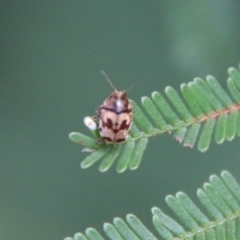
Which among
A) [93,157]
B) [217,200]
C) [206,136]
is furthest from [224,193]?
[93,157]

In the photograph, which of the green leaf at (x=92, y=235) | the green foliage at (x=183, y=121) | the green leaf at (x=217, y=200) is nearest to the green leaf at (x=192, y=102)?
the green foliage at (x=183, y=121)

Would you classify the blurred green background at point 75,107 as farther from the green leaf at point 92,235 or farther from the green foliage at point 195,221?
the green leaf at point 92,235

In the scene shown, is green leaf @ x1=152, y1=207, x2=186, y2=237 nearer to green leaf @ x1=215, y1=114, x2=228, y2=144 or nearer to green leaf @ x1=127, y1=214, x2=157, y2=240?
green leaf @ x1=127, y1=214, x2=157, y2=240

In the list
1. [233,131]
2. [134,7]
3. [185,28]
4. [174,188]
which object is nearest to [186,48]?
[185,28]

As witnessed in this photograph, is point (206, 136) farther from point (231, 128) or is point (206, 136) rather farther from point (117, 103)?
point (117, 103)

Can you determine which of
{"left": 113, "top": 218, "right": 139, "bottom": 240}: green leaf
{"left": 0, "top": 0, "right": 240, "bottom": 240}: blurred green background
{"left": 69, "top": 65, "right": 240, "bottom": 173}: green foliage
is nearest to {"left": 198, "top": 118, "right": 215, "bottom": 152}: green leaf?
{"left": 69, "top": 65, "right": 240, "bottom": 173}: green foliage

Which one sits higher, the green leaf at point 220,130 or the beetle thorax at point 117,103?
the beetle thorax at point 117,103

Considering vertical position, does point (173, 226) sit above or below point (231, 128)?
below
